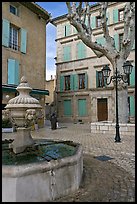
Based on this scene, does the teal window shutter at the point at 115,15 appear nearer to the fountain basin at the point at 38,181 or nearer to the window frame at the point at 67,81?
the window frame at the point at 67,81

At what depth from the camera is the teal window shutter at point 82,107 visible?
21.2 meters

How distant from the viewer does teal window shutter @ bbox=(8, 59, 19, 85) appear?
13516 mm

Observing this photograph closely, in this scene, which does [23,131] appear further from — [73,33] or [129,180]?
[73,33]

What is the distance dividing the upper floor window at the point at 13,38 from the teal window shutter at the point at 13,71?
1.30m

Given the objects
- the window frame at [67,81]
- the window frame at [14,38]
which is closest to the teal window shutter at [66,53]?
the window frame at [67,81]

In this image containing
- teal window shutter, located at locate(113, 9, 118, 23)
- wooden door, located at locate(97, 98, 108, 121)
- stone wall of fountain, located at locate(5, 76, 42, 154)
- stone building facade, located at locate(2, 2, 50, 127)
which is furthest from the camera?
wooden door, located at locate(97, 98, 108, 121)

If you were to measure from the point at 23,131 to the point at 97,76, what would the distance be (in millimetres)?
17542

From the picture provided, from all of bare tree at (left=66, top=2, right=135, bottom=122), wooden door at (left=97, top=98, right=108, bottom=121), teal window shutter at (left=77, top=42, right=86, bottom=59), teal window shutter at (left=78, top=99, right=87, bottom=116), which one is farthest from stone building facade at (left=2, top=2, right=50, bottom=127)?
wooden door at (left=97, top=98, right=108, bottom=121)

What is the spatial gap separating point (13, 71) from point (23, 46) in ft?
7.75

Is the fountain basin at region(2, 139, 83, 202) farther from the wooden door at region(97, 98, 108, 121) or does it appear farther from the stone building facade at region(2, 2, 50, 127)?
the wooden door at region(97, 98, 108, 121)

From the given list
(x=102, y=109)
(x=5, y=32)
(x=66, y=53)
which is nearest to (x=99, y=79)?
(x=102, y=109)

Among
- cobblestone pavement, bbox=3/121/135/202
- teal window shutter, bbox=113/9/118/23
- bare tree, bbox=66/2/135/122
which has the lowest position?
cobblestone pavement, bbox=3/121/135/202

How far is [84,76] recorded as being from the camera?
21781mm

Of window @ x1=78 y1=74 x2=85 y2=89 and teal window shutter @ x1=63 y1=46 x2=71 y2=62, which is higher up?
teal window shutter @ x1=63 y1=46 x2=71 y2=62
